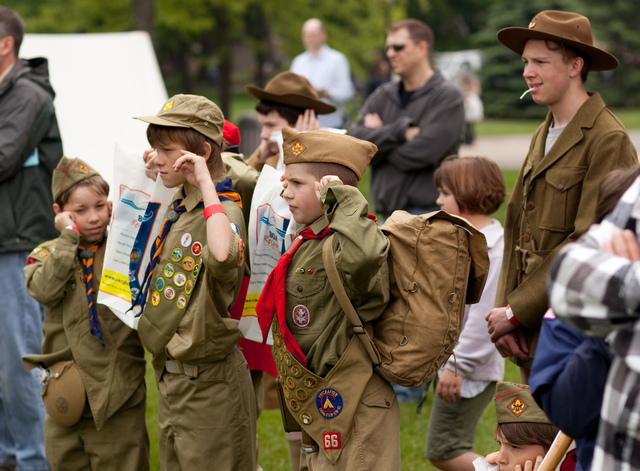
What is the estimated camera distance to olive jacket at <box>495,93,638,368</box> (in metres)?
3.47

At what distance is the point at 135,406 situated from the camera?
4.34m

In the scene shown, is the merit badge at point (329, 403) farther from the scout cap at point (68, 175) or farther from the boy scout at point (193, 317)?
the scout cap at point (68, 175)

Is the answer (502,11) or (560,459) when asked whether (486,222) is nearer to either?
(560,459)

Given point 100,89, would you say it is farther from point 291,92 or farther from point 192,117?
point 192,117

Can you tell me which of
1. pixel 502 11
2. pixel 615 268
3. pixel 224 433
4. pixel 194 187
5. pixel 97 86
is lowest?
pixel 502 11

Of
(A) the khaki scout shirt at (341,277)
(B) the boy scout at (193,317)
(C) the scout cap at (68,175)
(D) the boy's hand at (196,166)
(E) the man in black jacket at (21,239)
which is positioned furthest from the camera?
(E) the man in black jacket at (21,239)

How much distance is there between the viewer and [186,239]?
3.78m

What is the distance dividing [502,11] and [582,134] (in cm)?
3259

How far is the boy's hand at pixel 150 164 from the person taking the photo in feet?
12.7

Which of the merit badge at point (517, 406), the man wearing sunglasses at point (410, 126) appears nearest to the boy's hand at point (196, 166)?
the merit badge at point (517, 406)

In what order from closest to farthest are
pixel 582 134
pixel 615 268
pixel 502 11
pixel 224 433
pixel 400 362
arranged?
pixel 615 268 → pixel 400 362 → pixel 582 134 → pixel 224 433 → pixel 502 11

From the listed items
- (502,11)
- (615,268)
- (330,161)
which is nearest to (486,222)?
(330,161)

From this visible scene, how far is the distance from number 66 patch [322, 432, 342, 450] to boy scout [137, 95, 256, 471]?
75cm

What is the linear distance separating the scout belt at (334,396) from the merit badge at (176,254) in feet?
2.75
